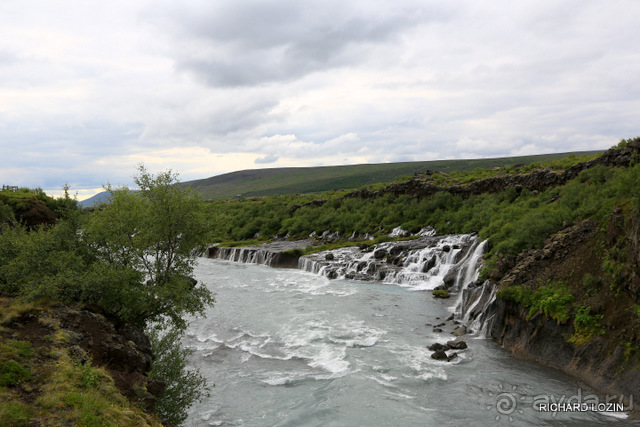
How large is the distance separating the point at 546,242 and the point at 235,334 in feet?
75.5

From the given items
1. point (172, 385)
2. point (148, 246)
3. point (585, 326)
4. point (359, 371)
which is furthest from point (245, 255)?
point (585, 326)

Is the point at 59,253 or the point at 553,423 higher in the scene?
the point at 59,253

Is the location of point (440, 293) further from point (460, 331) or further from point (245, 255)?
point (245, 255)

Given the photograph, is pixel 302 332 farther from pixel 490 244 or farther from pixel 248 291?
pixel 490 244

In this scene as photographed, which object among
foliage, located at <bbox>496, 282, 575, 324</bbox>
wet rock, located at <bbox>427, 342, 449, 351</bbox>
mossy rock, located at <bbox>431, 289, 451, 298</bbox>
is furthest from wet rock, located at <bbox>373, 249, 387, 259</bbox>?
wet rock, located at <bbox>427, 342, 449, 351</bbox>

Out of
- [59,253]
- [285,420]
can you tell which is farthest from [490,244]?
[59,253]

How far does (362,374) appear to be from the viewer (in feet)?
68.4

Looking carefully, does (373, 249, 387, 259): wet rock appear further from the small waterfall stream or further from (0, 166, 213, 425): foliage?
(0, 166, 213, 425): foliage

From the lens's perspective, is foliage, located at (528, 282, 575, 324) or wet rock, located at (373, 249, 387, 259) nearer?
foliage, located at (528, 282, 575, 324)

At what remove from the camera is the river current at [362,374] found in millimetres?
16688

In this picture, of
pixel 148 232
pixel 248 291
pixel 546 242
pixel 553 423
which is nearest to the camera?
pixel 553 423

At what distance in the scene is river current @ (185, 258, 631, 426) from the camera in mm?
16688

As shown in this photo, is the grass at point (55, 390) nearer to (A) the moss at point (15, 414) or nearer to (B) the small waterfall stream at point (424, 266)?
(A) the moss at point (15, 414)

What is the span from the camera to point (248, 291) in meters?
42.8
